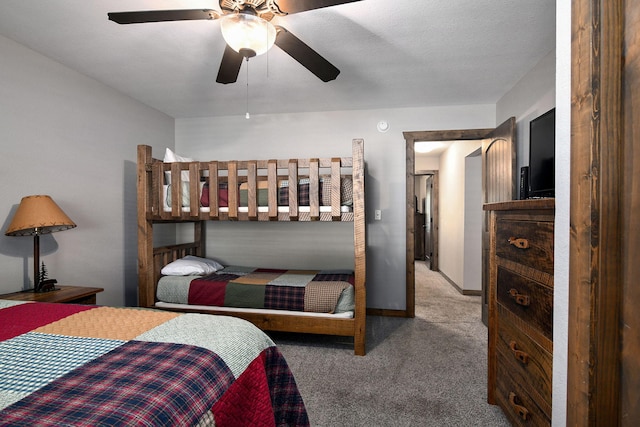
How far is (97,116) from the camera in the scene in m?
2.83

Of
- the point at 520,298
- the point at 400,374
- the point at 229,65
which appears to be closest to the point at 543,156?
the point at 520,298

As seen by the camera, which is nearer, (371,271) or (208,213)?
(208,213)

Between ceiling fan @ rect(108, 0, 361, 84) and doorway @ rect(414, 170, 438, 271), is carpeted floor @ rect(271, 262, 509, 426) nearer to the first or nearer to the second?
ceiling fan @ rect(108, 0, 361, 84)

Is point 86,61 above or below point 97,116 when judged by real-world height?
above

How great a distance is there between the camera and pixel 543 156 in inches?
71.2

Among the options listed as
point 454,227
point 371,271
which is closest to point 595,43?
point 371,271

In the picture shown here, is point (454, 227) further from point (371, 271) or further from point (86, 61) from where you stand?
point (86, 61)

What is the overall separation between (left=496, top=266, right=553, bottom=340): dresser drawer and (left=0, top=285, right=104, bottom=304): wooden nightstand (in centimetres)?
254

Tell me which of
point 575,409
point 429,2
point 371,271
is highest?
point 429,2

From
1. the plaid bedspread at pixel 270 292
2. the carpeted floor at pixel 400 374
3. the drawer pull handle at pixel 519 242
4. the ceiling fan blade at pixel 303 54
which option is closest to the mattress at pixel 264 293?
the plaid bedspread at pixel 270 292

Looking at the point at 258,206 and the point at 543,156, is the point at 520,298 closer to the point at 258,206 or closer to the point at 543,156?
the point at 543,156

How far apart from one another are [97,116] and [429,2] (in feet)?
9.18

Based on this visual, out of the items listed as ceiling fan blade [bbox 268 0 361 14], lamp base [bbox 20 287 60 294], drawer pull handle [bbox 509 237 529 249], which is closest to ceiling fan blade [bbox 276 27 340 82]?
ceiling fan blade [bbox 268 0 361 14]

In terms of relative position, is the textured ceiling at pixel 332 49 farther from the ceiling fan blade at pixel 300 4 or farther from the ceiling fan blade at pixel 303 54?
the ceiling fan blade at pixel 300 4
